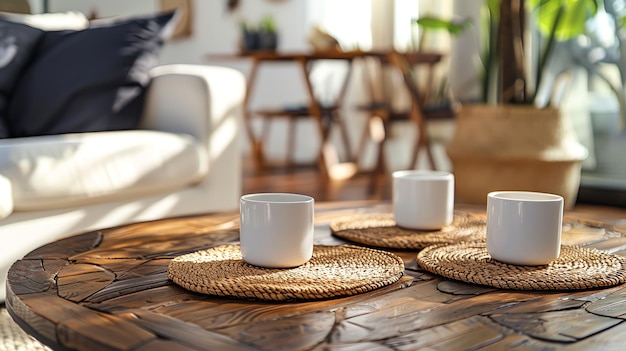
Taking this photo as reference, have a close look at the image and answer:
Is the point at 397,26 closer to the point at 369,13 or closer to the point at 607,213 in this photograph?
the point at 369,13

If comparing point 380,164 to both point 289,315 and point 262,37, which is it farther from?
point 289,315

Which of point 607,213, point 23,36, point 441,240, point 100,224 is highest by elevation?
point 23,36

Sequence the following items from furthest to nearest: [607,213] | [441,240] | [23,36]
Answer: [607,213] → [23,36] → [441,240]

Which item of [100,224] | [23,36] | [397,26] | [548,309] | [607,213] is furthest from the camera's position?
[397,26]

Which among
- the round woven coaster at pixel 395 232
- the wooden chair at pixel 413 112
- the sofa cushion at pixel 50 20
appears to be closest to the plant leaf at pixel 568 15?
the wooden chair at pixel 413 112

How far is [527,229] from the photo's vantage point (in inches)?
35.5

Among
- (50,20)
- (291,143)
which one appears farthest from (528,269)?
(291,143)

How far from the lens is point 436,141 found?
3947 millimetres

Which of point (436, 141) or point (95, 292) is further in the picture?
point (436, 141)

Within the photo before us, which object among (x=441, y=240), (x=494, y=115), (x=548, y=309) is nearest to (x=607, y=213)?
(x=494, y=115)

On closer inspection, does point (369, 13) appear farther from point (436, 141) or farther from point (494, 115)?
point (494, 115)

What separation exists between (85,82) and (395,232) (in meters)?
1.38

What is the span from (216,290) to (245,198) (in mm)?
140

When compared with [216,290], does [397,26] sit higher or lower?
higher
